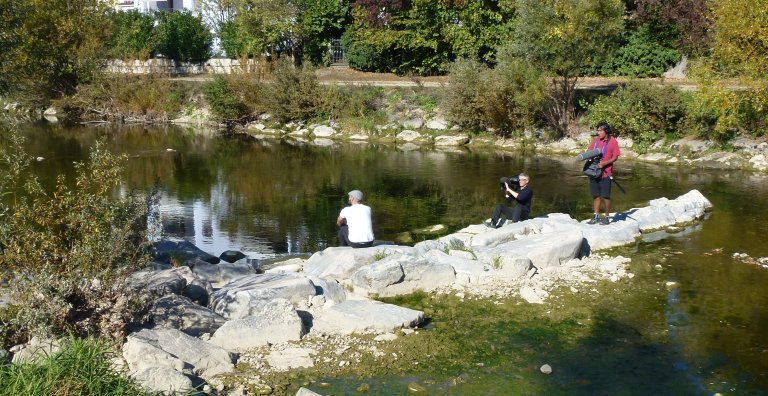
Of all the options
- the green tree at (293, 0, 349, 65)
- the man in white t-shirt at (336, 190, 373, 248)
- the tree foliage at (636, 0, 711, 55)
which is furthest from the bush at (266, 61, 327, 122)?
the man in white t-shirt at (336, 190, 373, 248)

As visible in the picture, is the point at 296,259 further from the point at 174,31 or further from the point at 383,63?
the point at 174,31

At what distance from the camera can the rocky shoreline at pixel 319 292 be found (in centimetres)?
927

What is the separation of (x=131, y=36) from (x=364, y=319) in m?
51.6

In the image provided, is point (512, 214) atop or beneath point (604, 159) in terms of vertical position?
beneath

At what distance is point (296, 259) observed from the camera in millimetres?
15273

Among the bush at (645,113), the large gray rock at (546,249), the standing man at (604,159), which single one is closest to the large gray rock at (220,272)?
the large gray rock at (546,249)

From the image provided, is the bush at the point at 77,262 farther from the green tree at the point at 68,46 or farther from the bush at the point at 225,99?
the bush at the point at 225,99

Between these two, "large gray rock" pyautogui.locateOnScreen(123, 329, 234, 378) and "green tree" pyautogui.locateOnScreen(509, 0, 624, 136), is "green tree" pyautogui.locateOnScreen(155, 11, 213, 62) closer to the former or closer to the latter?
"green tree" pyautogui.locateOnScreen(509, 0, 624, 136)

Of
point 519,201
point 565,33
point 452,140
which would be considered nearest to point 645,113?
point 565,33

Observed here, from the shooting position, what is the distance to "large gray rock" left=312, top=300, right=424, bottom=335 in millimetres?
10648

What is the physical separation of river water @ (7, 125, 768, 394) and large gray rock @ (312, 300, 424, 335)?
2.22ft

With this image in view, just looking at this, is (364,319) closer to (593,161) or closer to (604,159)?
(604,159)

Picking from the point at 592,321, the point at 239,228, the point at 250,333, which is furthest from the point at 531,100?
the point at 250,333

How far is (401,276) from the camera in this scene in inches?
492
